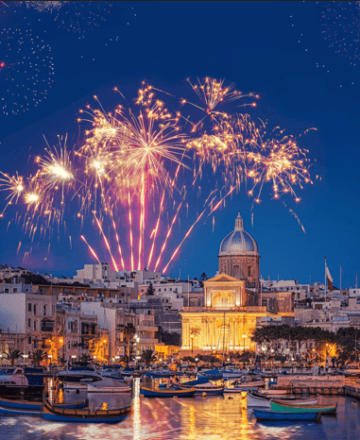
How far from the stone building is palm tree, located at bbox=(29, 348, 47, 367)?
135 ft

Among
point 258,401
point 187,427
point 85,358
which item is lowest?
point 187,427

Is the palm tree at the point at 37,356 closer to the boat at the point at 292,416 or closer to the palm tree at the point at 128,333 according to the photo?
the palm tree at the point at 128,333

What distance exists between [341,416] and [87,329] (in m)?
48.3

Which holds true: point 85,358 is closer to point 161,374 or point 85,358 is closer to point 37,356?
point 37,356

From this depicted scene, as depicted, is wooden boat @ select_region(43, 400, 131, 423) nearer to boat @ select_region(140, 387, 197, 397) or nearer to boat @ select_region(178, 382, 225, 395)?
boat @ select_region(140, 387, 197, 397)

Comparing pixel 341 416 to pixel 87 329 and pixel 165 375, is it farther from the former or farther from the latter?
pixel 87 329

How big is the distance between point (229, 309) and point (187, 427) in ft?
239

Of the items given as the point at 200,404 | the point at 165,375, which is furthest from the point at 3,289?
the point at 200,404

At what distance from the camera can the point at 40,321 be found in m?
92.2

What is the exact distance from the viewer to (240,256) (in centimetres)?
12462

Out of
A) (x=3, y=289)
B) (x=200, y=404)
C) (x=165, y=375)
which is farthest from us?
(x=3, y=289)

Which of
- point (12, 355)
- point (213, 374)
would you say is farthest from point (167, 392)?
point (12, 355)

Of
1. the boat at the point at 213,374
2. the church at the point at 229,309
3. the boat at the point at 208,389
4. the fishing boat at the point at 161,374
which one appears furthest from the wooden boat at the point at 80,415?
the church at the point at 229,309

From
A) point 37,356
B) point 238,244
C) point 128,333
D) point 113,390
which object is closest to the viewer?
point 113,390
